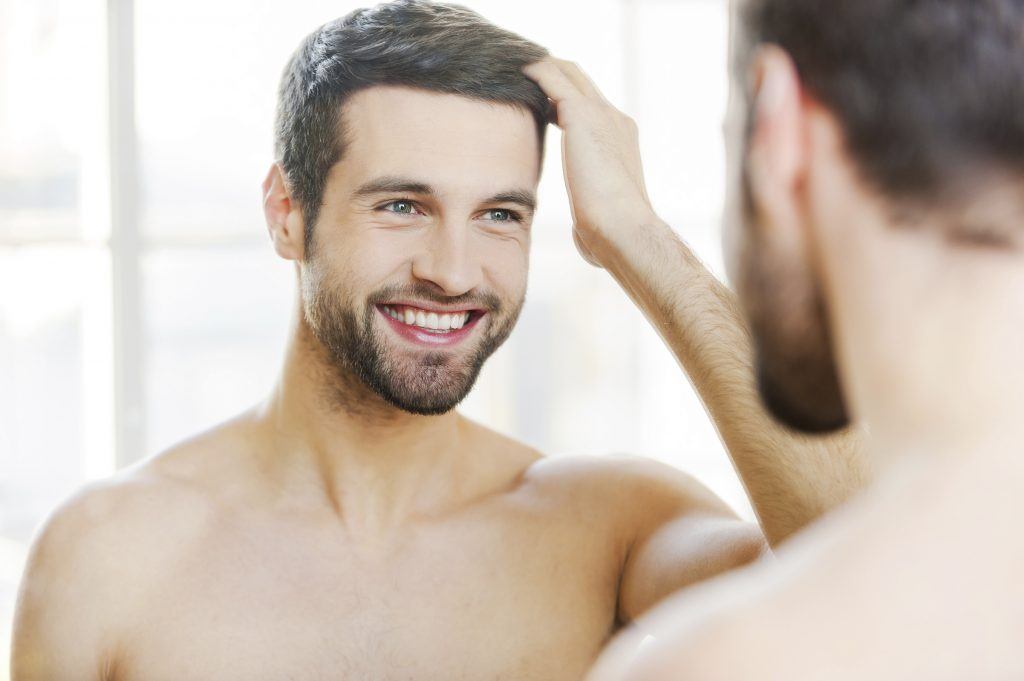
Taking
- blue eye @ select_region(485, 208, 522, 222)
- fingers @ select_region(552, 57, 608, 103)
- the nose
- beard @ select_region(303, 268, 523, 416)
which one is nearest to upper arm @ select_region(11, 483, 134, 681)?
beard @ select_region(303, 268, 523, 416)

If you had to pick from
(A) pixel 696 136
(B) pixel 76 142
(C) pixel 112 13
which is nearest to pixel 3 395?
(B) pixel 76 142

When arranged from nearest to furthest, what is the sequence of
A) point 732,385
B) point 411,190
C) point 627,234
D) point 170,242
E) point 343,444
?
point 732,385
point 627,234
point 411,190
point 343,444
point 170,242

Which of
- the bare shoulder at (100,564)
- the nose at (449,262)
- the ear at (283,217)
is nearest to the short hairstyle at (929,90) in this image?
the nose at (449,262)

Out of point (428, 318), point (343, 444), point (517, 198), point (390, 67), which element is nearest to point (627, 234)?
point (517, 198)

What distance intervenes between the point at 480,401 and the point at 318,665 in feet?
11.5

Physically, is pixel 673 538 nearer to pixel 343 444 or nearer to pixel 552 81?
pixel 343 444

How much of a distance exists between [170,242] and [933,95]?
4351 mm

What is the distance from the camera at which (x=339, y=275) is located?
1.83m

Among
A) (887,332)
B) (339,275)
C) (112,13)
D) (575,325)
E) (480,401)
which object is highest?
(112,13)

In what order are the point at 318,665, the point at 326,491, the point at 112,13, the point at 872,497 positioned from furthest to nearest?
the point at 112,13, the point at 326,491, the point at 318,665, the point at 872,497

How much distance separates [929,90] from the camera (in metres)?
0.75

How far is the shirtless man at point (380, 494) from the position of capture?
1776mm

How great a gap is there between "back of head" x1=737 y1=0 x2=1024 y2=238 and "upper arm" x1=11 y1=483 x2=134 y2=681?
1386 mm

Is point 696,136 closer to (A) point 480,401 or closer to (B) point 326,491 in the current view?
(A) point 480,401
